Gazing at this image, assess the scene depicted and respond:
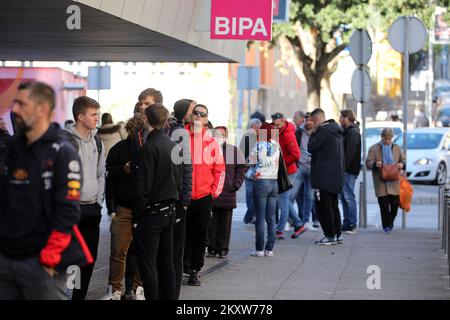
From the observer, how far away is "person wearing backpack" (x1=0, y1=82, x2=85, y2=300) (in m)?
6.98

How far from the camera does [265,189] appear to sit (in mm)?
15391

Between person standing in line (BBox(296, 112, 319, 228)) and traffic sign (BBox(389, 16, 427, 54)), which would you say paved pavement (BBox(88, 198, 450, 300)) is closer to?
person standing in line (BBox(296, 112, 319, 228))

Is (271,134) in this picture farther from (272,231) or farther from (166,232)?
(166,232)

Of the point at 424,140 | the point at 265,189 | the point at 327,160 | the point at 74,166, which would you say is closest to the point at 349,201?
the point at 327,160

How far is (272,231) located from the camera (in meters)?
15.5

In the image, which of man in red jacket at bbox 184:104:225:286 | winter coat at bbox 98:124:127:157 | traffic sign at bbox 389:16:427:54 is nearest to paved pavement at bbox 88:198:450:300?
man in red jacket at bbox 184:104:225:286

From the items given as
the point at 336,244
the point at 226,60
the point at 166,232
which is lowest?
the point at 336,244

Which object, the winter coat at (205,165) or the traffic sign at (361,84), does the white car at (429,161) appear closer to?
the traffic sign at (361,84)

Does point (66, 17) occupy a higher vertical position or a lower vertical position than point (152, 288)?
higher

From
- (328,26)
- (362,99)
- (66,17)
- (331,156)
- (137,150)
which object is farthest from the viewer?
(328,26)

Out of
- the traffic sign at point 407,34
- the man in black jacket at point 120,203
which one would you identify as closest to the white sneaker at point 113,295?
the man in black jacket at point 120,203

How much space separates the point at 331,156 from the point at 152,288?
7.88m

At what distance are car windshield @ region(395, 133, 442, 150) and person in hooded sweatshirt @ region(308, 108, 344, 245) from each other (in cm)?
1662
